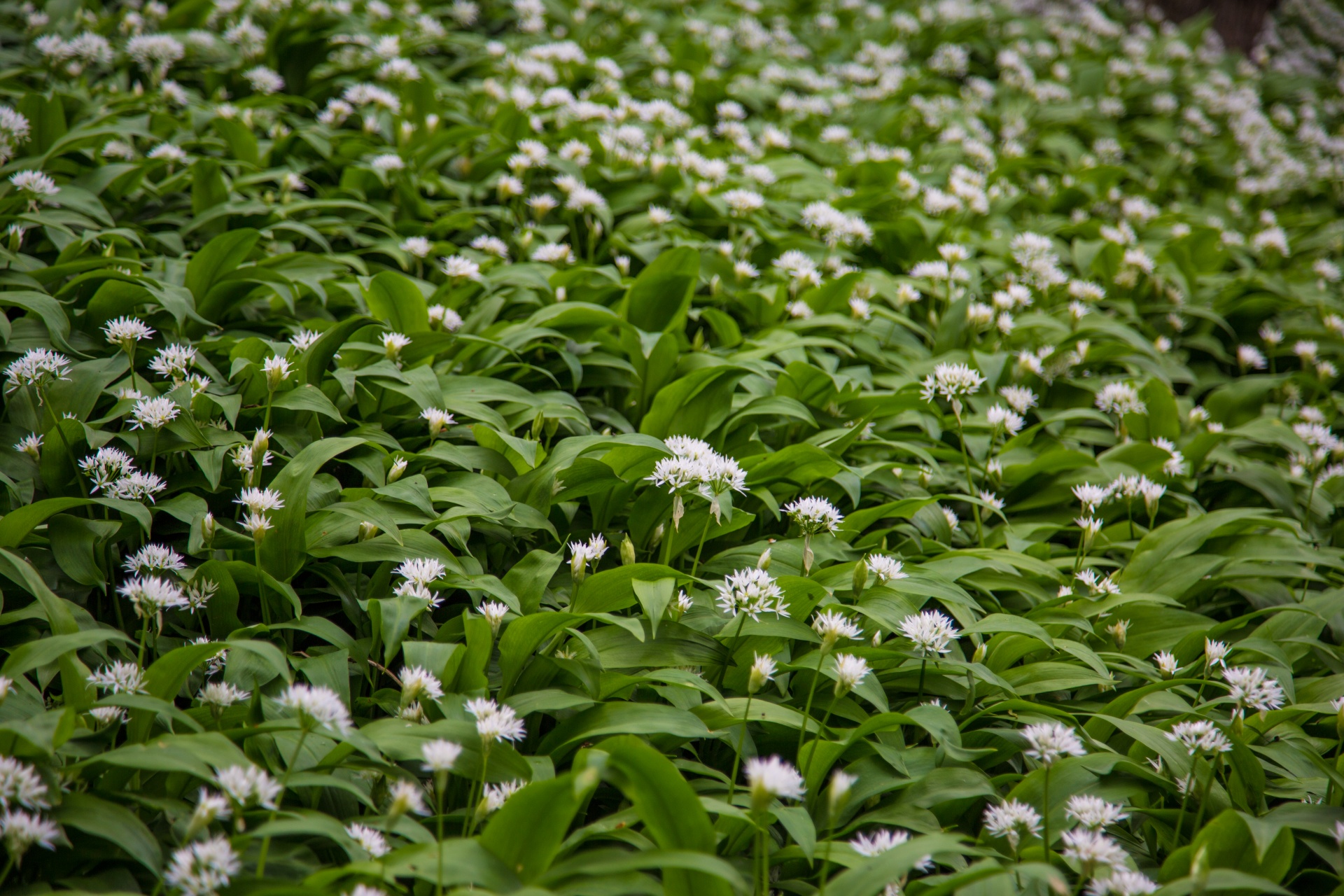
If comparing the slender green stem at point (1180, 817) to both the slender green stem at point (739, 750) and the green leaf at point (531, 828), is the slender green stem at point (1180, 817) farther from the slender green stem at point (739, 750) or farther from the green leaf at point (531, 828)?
the green leaf at point (531, 828)

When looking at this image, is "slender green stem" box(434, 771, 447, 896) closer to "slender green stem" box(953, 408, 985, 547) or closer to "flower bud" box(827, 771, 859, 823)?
"flower bud" box(827, 771, 859, 823)

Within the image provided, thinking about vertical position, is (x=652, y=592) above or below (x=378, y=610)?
above

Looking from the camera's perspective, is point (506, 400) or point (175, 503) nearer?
point (175, 503)

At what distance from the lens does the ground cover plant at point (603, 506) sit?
166 cm

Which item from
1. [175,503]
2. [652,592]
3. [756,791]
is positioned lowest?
[175,503]

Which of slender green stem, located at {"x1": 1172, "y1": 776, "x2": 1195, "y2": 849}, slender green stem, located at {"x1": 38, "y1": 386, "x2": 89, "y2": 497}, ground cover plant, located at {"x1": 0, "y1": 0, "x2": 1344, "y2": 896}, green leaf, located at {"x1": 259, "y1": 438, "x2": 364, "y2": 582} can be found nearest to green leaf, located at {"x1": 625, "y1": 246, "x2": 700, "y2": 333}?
ground cover plant, located at {"x1": 0, "y1": 0, "x2": 1344, "y2": 896}

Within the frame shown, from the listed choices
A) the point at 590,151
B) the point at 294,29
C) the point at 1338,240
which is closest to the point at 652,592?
the point at 590,151

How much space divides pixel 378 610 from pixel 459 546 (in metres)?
0.35

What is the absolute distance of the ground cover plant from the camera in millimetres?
1659

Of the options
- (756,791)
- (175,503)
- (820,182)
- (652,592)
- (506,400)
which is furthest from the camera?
(820,182)

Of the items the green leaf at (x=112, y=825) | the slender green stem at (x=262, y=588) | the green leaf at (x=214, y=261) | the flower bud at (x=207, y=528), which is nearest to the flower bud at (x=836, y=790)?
the green leaf at (x=112, y=825)

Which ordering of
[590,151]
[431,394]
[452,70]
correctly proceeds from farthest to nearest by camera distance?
[452,70]
[590,151]
[431,394]

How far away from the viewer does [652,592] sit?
1.97m

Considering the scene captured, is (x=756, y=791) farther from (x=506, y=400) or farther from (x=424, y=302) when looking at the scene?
(x=424, y=302)
